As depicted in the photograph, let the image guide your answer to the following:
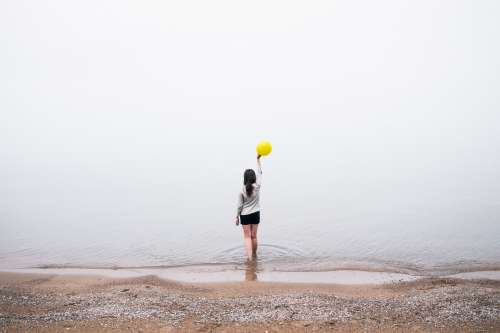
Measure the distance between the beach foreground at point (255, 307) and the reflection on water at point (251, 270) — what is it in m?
0.71

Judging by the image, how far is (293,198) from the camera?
25094 millimetres

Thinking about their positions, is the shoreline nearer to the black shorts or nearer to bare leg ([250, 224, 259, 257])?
bare leg ([250, 224, 259, 257])

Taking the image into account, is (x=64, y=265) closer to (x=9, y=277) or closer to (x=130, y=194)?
(x=9, y=277)

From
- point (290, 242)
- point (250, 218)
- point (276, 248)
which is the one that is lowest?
point (276, 248)

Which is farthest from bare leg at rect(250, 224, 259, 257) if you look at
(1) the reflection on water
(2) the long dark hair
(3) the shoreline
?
(2) the long dark hair

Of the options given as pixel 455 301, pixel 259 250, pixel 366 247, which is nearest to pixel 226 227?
pixel 259 250

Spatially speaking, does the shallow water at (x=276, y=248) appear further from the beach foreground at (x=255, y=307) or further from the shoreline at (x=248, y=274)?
the beach foreground at (x=255, y=307)

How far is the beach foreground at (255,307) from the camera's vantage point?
7.59m

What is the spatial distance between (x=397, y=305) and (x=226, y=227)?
410 inches

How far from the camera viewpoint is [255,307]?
335 inches

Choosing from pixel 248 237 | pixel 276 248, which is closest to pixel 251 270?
pixel 248 237

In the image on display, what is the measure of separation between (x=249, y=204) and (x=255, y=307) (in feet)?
14.7

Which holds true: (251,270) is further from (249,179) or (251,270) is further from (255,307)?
(255,307)

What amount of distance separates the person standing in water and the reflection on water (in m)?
0.17
